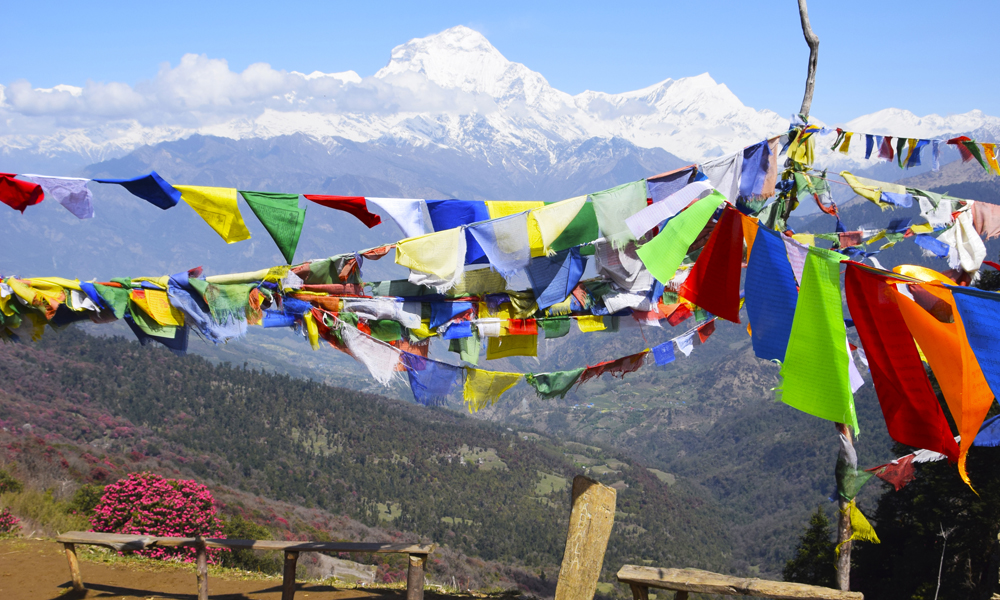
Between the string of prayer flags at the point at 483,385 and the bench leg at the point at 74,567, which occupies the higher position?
the string of prayer flags at the point at 483,385

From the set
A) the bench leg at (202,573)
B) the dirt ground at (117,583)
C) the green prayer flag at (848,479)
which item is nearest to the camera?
the green prayer flag at (848,479)

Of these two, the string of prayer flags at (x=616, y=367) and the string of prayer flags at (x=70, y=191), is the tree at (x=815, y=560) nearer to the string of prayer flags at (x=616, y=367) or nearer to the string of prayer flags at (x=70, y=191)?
the string of prayer flags at (x=616, y=367)

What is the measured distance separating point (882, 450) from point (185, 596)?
8694 centimetres

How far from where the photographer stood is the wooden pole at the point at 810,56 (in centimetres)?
569

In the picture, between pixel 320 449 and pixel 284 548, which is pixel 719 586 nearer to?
pixel 284 548

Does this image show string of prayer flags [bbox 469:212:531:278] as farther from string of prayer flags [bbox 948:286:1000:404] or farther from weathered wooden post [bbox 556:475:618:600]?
string of prayer flags [bbox 948:286:1000:404]

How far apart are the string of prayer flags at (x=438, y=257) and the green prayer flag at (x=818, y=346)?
2.57 metres

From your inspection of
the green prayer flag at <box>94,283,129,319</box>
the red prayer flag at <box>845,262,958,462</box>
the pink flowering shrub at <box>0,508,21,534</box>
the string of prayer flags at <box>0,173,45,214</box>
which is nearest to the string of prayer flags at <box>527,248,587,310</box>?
the red prayer flag at <box>845,262,958,462</box>

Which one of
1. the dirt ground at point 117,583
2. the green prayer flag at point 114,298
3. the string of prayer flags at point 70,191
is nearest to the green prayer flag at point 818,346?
the green prayer flag at point 114,298

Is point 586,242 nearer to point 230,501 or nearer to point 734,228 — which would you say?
point 734,228

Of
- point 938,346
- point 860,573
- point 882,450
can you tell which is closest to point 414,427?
point 882,450

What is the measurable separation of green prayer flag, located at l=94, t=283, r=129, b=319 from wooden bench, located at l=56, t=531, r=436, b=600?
8.84 ft

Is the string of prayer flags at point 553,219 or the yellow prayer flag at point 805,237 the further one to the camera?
the yellow prayer flag at point 805,237

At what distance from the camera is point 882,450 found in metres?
76.7
